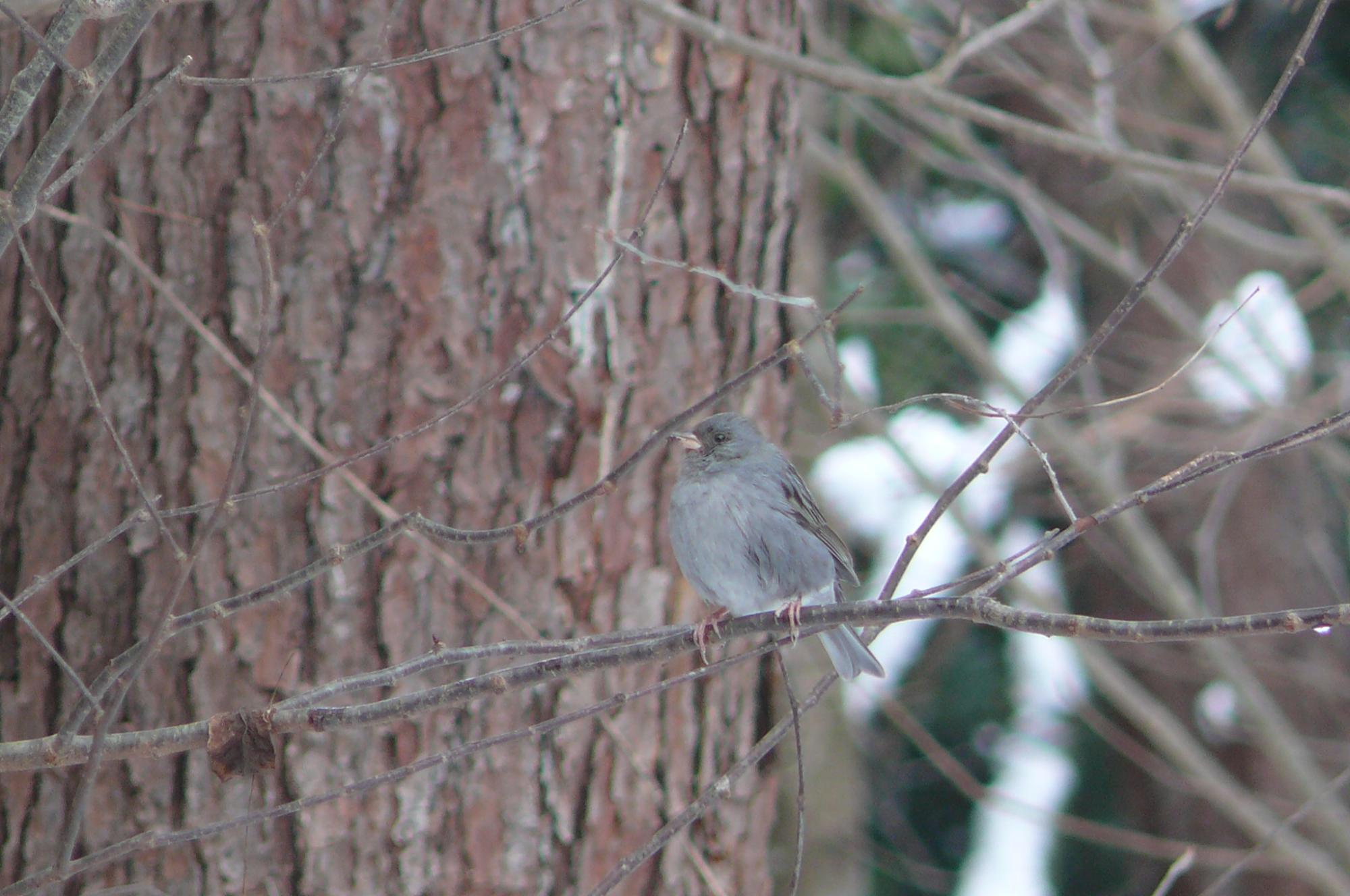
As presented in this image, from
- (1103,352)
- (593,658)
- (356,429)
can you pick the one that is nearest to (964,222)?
(1103,352)

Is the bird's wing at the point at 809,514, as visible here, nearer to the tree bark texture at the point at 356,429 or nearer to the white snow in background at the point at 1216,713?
the tree bark texture at the point at 356,429

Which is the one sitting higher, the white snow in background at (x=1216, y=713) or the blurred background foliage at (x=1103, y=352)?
the blurred background foliage at (x=1103, y=352)

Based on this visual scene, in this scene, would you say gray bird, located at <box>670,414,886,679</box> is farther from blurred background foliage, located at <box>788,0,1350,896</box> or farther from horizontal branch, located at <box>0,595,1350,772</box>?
blurred background foliage, located at <box>788,0,1350,896</box>

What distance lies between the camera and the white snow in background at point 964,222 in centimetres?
849

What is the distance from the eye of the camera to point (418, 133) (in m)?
3.07

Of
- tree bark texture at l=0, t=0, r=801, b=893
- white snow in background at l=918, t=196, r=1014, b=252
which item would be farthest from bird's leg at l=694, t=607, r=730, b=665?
white snow in background at l=918, t=196, r=1014, b=252

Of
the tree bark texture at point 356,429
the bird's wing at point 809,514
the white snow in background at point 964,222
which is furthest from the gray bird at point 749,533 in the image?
the white snow in background at point 964,222

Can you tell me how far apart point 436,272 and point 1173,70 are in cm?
714

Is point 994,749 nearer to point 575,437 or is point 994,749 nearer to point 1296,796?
point 1296,796

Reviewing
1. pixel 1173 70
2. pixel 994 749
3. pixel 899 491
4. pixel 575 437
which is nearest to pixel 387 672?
pixel 575 437

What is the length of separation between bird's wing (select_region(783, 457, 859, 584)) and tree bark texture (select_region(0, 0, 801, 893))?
36cm

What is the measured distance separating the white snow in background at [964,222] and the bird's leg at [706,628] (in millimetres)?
5600

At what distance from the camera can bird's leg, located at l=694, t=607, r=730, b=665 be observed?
75.2 inches

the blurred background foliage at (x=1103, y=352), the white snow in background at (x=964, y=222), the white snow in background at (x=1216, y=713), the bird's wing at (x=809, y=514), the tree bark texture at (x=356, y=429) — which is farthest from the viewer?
the white snow in background at (x=964, y=222)
